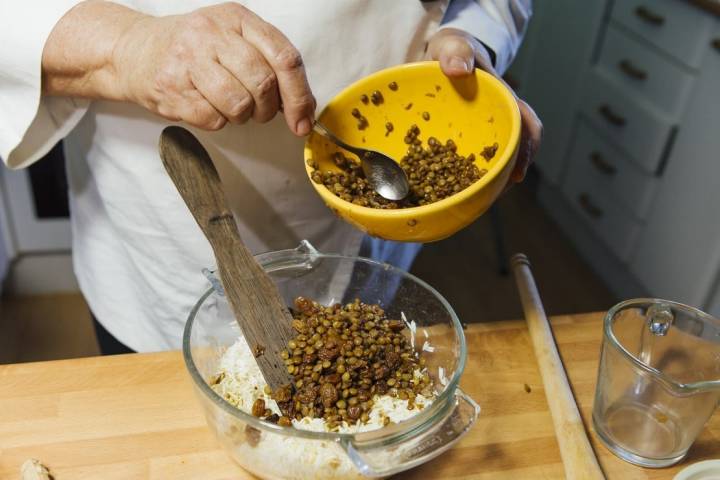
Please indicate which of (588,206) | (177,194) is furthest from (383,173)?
(588,206)

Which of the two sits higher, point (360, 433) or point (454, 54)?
point (454, 54)

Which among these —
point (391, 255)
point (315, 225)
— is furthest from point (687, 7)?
point (315, 225)

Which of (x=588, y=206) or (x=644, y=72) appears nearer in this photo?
(x=644, y=72)

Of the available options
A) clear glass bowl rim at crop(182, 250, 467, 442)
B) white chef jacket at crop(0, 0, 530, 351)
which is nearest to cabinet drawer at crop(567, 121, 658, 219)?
white chef jacket at crop(0, 0, 530, 351)

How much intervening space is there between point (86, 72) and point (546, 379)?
2.09ft

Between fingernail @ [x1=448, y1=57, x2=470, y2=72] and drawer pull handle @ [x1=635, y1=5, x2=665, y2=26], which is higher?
fingernail @ [x1=448, y1=57, x2=470, y2=72]

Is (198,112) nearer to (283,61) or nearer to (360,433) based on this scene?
(283,61)

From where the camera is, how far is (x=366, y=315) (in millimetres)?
738

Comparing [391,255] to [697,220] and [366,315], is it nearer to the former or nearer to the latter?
[366,315]

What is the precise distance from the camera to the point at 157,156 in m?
0.91

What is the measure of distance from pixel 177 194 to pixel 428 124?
14.0 inches

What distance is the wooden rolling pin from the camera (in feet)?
2.23

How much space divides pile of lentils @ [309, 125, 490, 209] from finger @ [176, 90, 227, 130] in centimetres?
12

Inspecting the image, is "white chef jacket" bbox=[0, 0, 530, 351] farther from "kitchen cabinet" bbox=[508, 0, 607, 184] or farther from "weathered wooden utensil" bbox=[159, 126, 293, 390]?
"kitchen cabinet" bbox=[508, 0, 607, 184]
